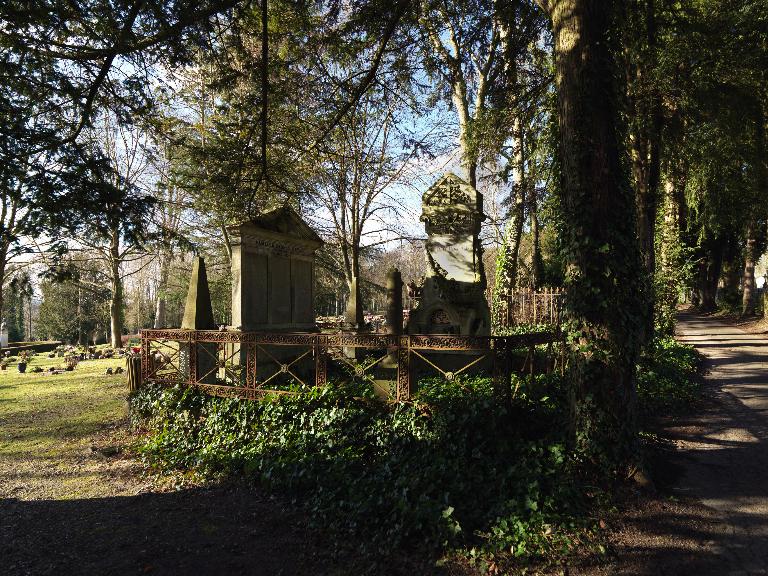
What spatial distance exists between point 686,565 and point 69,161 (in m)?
7.10

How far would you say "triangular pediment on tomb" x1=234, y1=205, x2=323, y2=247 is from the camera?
30.8 feet

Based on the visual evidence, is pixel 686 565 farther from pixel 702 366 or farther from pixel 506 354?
pixel 702 366

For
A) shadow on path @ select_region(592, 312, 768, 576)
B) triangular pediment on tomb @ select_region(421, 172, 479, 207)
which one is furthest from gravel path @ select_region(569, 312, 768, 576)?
triangular pediment on tomb @ select_region(421, 172, 479, 207)

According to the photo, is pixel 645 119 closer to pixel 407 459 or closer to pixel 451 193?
pixel 451 193

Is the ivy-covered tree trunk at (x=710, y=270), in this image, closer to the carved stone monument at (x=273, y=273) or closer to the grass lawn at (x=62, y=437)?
the carved stone monument at (x=273, y=273)

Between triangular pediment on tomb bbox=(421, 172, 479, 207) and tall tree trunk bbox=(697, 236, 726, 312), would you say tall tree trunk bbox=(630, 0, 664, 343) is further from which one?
tall tree trunk bbox=(697, 236, 726, 312)

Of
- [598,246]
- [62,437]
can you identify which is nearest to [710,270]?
[598,246]

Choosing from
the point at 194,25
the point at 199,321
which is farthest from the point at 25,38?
the point at 199,321

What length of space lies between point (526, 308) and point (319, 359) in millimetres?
12748

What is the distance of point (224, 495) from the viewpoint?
5.58 metres

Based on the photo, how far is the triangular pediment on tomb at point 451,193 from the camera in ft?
39.0

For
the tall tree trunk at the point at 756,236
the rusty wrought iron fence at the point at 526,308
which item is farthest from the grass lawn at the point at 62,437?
the tall tree trunk at the point at 756,236

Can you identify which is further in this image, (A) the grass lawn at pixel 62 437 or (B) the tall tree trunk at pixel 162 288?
(B) the tall tree trunk at pixel 162 288

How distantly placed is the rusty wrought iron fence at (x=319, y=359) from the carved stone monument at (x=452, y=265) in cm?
108
